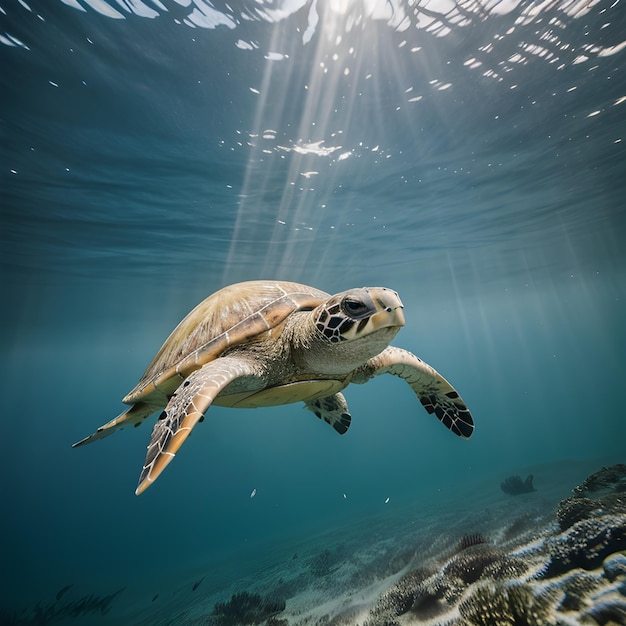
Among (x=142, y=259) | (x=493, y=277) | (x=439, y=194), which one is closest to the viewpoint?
(x=439, y=194)

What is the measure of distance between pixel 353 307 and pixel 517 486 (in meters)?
16.2

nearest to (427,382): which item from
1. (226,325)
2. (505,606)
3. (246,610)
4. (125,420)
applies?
(505,606)

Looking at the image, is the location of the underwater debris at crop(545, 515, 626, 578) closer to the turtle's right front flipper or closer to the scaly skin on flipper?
the scaly skin on flipper

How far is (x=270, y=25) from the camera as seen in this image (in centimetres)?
564

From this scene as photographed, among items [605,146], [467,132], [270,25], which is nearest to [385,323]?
[270,25]

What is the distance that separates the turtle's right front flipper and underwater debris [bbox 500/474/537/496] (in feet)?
51.0

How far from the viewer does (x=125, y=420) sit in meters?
4.22

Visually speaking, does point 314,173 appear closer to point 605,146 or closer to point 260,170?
point 260,170

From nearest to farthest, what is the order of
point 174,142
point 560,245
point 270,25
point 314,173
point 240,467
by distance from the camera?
1. point 270,25
2. point 174,142
3. point 314,173
4. point 560,245
5. point 240,467

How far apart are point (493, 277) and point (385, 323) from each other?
26.2 m

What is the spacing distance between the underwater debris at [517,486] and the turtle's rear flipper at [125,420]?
1509 centimetres

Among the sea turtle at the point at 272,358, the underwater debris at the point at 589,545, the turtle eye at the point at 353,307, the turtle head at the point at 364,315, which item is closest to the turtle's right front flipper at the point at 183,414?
the sea turtle at the point at 272,358

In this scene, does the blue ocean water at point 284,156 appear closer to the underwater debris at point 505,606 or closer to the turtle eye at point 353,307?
the turtle eye at point 353,307

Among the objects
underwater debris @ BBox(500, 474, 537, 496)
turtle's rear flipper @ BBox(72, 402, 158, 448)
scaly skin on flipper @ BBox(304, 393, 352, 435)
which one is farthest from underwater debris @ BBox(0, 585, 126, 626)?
underwater debris @ BBox(500, 474, 537, 496)
